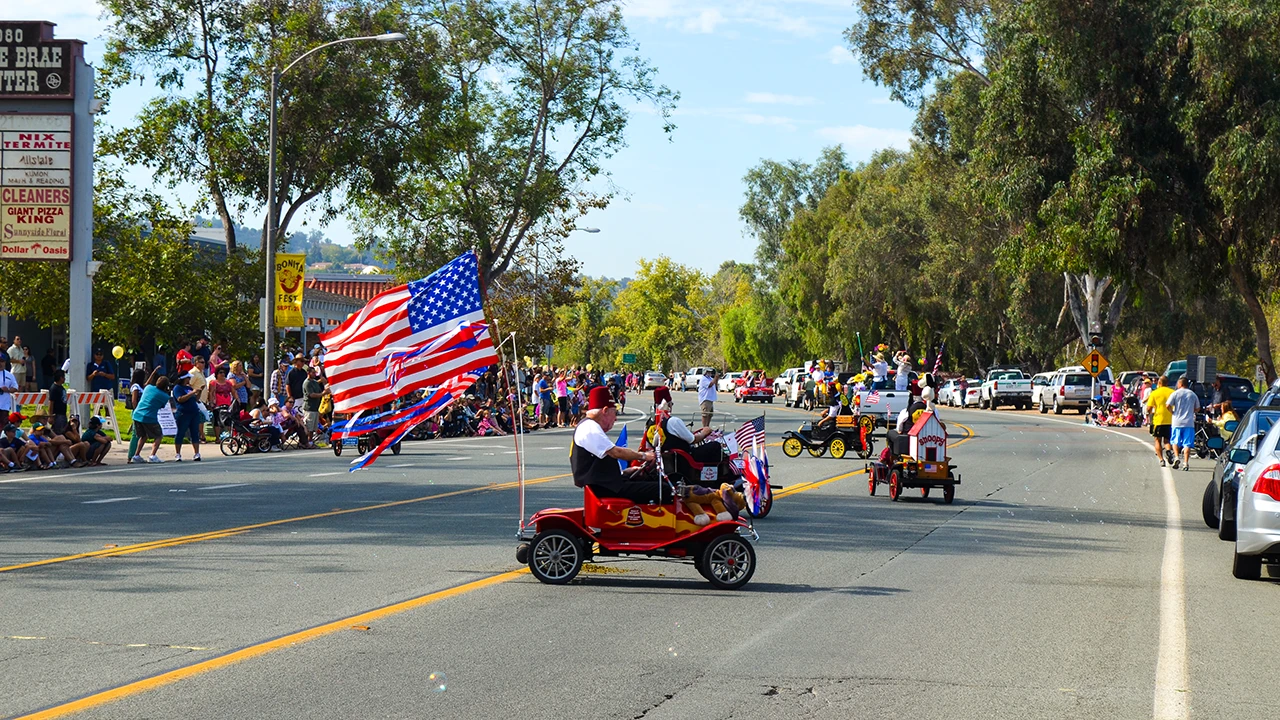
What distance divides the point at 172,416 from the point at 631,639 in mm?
18830

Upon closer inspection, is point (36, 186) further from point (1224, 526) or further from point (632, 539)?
point (1224, 526)

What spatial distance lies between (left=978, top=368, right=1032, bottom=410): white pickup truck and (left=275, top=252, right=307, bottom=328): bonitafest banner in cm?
4247

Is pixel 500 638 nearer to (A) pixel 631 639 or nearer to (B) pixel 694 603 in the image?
(A) pixel 631 639

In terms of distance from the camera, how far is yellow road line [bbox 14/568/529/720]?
6953 mm

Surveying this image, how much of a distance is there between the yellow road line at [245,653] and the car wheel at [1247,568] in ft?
20.5

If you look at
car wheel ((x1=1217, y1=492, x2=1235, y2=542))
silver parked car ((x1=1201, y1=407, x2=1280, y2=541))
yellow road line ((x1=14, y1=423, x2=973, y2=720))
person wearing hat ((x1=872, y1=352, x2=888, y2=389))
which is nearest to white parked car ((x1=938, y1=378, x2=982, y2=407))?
person wearing hat ((x1=872, y1=352, x2=888, y2=389))

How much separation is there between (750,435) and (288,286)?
20.7 metres

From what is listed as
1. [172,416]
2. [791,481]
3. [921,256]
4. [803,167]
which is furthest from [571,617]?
[803,167]

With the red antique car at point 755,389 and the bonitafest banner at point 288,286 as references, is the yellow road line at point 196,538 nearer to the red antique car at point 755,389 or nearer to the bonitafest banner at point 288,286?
the bonitafest banner at point 288,286

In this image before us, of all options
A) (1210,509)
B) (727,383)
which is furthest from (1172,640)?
(727,383)

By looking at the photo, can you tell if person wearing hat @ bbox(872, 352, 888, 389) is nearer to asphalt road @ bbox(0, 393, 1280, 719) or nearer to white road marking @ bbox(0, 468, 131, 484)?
asphalt road @ bbox(0, 393, 1280, 719)

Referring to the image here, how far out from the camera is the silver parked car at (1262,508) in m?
11.4

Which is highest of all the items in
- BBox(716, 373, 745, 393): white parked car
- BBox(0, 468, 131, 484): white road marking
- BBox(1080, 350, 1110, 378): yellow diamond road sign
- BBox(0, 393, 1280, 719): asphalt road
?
BBox(1080, 350, 1110, 378): yellow diamond road sign

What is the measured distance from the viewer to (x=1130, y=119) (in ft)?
109
